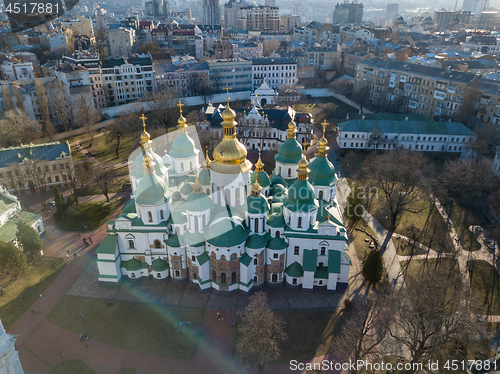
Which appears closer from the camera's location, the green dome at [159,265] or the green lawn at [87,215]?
the green dome at [159,265]

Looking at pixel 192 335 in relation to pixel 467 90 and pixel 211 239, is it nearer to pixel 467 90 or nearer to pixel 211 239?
pixel 211 239

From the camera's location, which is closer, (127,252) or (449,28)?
(127,252)

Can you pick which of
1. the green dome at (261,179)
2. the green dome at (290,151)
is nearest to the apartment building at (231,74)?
the green dome at (290,151)

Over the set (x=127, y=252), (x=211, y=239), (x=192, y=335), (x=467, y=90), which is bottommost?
(x=192, y=335)

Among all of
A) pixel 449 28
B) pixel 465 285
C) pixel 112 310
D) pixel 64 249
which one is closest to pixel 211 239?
pixel 112 310

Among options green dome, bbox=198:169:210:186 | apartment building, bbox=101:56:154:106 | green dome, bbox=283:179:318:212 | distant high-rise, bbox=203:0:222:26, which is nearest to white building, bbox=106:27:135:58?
apartment building, bbox=101:56:154:106

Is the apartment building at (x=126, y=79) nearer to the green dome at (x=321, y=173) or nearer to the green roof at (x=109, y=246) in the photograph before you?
the green roof at (x=109, y=246)

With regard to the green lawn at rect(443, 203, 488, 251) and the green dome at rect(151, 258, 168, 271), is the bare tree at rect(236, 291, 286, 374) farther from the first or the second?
the green lawn at rect(443, 203, 488, 251)
